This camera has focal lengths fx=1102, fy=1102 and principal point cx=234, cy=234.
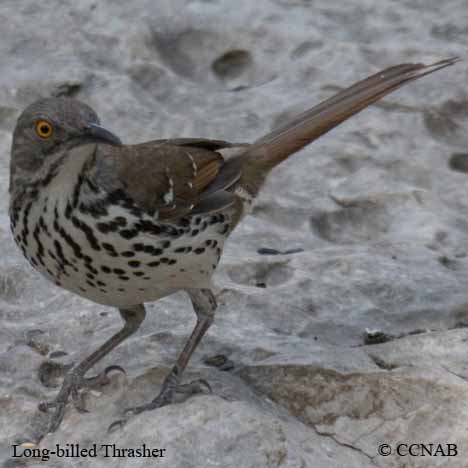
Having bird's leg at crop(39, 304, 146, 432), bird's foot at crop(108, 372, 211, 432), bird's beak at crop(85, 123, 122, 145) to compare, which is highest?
bird's beak at crop(85, 123, 122, 145)

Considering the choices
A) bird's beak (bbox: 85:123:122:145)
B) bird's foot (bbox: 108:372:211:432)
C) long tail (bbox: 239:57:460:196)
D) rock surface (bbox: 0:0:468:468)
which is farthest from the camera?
long tail (bbox: 239:57:460:196)

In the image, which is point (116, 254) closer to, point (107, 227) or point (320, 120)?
point (107, 227)

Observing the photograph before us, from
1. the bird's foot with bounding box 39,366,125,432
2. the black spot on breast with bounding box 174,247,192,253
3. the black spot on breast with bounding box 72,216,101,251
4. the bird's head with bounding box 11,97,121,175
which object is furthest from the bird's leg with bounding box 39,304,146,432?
the bird's head with bounding box 11,97,121,175

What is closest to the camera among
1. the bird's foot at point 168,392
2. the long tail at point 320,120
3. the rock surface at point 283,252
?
the bird's foot at point 168,392

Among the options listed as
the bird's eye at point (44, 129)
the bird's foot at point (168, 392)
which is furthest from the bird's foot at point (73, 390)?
the bird's eye at point (44, 129)

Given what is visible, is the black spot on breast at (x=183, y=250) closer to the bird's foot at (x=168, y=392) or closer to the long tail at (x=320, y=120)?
the bird's foot at (x=168, y=392)

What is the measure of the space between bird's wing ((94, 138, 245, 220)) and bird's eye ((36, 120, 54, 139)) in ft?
0.65

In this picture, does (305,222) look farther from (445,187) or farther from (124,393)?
(124,393)

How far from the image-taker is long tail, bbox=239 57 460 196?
4859mm

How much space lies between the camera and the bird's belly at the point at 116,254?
390 cm

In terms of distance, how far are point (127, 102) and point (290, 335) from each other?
84.5 inches

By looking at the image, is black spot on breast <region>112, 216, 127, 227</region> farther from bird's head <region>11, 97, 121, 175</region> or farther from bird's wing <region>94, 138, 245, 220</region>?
bird's head <region>11, 97, 121, 175</region>

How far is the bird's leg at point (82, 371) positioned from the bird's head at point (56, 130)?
0.87m

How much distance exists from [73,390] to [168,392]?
39 cm
